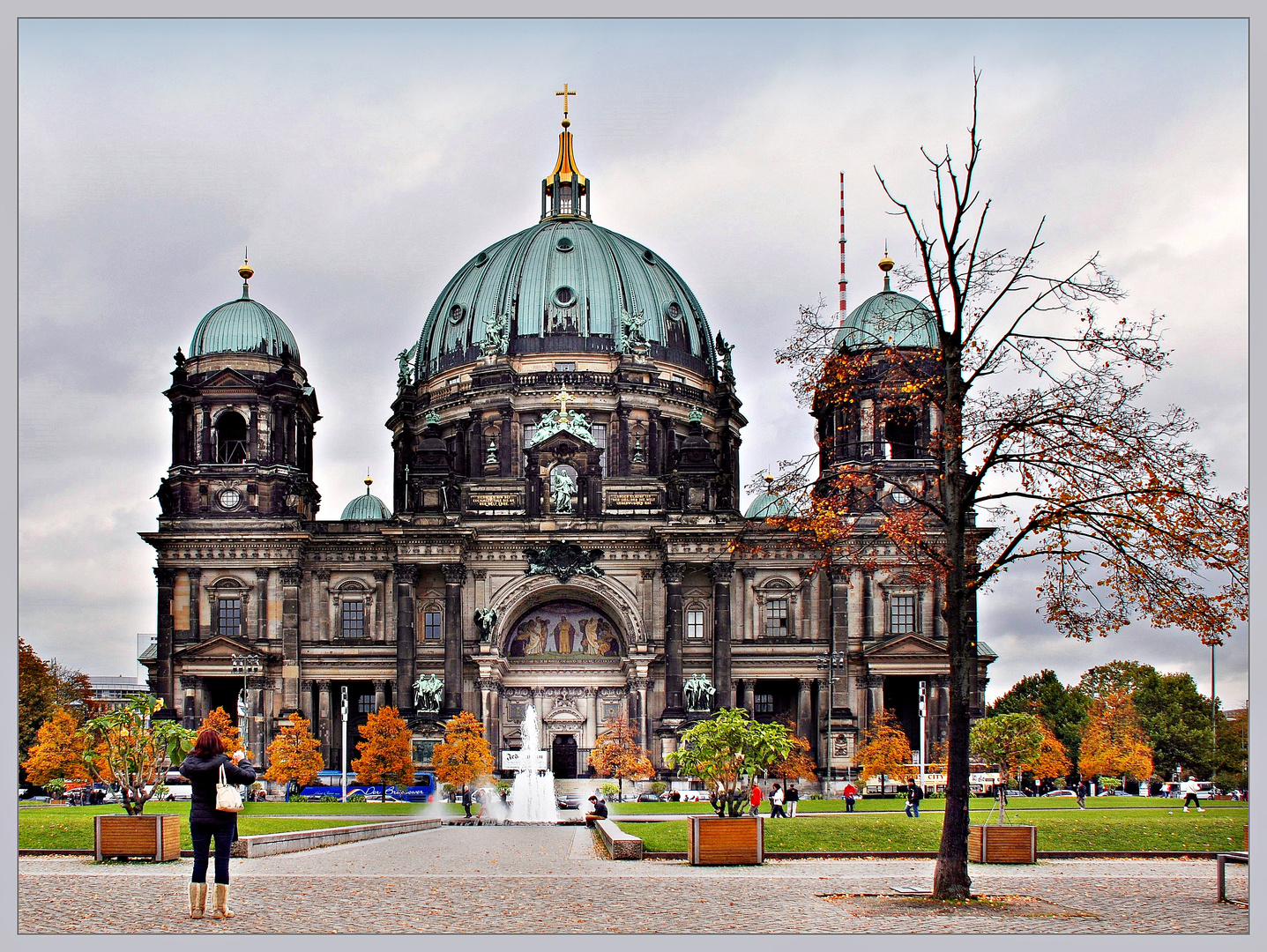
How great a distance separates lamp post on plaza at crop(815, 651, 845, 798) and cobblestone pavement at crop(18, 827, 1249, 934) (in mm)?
49827

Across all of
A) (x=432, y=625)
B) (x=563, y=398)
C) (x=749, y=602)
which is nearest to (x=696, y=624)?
(x=749, y=602)

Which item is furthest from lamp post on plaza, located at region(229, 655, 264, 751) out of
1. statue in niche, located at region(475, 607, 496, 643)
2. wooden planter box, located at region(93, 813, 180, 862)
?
wooden planter box, located at region(93, 813, 180, 862)

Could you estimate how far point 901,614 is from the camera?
85.6 m

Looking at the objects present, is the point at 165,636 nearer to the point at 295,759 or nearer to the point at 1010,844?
the point at 295,759

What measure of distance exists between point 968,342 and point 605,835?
16.1m

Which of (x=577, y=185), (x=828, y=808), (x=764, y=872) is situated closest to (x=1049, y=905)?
(x=764, y=872)

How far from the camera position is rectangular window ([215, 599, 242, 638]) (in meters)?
84.8

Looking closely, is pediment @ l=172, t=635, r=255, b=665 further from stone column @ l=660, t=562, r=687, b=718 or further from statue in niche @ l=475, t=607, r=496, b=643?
stone column @ l=660, t=562, r=687, b=718

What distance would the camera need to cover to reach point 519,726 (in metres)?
86.4

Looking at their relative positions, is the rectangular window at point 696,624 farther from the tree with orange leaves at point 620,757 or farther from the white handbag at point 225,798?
the white handbag at point 225,798

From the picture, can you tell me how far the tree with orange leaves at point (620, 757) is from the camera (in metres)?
77.4

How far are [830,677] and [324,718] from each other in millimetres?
28865

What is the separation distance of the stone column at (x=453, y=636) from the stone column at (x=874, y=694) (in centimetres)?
2296

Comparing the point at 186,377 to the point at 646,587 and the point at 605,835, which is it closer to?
the point at 646,587
